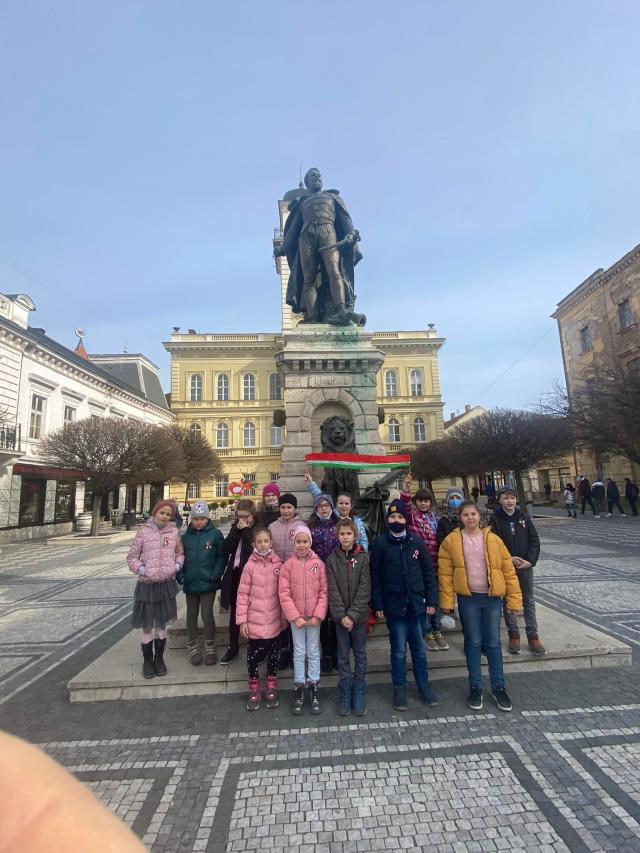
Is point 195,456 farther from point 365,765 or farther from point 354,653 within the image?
point 365,765

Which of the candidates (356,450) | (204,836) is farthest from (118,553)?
(204,836)

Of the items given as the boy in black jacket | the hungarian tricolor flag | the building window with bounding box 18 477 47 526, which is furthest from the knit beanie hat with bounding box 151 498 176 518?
the building window with bounding box 18 477 47 526

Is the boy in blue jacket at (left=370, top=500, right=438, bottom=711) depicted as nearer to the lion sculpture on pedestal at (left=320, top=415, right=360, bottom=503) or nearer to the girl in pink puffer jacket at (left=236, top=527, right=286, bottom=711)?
the girl in pink puffer jacket at (left=236, top=527, right=286, bottom=711)

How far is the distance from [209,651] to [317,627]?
1494 mm

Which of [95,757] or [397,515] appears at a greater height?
[397,515]

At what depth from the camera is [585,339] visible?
111 feet

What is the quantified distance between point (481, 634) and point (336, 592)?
1.46 meters

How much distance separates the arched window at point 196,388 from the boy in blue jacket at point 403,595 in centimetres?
4037

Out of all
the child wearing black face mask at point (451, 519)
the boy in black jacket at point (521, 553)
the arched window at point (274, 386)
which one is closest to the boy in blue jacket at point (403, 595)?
the child wearing black face mask at point (451, 519)

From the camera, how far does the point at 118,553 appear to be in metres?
16.8

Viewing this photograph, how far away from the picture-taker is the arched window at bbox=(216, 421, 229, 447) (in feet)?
139

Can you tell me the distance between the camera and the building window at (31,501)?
2216 cm

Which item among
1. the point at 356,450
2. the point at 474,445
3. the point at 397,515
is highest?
the point at 474,445

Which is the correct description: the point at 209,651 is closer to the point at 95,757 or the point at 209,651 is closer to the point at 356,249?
the point at 95,757
